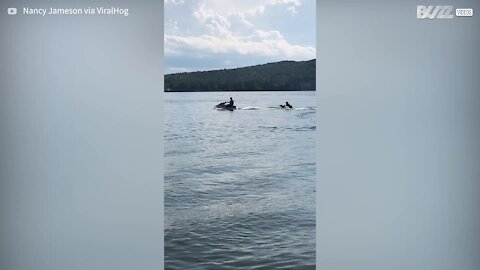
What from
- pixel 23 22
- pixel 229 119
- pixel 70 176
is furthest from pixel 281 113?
pixel 23 22

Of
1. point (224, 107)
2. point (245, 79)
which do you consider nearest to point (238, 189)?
point (224, 107)

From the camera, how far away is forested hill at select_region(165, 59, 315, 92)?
227 cm

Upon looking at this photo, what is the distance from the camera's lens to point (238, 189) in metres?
2.29

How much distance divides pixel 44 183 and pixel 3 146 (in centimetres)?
22

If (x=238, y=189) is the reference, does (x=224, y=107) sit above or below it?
above

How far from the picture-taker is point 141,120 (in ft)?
7.35

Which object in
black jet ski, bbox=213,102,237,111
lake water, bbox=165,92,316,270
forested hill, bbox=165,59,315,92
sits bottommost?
lake water, bbox=165,92,316,270

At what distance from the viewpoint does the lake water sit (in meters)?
2.27

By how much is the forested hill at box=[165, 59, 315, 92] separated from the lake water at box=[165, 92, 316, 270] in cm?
4

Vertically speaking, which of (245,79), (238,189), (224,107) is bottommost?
(238,189)

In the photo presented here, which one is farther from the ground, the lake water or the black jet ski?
the black jet ski

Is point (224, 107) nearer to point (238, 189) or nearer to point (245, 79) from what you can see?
point (245, 79)

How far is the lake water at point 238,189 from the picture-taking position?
227 cm

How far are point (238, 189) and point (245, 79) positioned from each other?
0.45 metres
